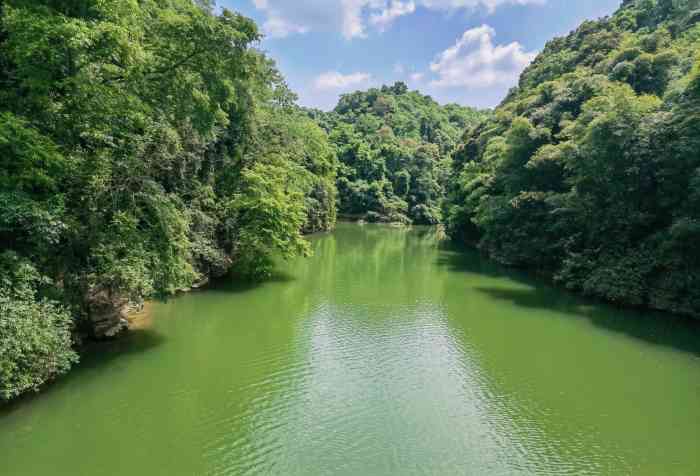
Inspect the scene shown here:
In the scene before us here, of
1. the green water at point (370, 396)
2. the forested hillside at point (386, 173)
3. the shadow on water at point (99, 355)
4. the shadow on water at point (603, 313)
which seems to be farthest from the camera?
the forested hillside at point (386, 173)

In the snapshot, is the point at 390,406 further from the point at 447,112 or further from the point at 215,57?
the point at 447,112

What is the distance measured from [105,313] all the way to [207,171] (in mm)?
8921

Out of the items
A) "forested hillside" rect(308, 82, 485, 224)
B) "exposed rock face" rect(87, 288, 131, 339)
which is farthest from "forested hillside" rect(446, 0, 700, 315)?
"forested hillside" rect(308, 82, 485, 224)

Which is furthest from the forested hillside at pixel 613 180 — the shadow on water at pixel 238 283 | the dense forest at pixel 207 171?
the shadow on water at pixel 238 283

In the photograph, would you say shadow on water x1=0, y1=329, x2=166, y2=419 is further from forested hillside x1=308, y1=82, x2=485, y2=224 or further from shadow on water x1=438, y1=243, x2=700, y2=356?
forested hillside x1=308, y1=82, x2=485, y2=224

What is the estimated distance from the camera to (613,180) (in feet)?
69.7

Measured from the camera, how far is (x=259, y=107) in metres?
25.2

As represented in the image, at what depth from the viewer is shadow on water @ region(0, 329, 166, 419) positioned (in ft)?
32.3

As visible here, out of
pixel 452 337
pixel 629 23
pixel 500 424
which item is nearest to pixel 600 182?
pixel 452 337

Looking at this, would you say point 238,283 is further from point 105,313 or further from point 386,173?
point 386,173

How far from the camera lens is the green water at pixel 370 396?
28.4 feet

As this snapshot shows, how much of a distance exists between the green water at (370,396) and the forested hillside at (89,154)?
1535mm

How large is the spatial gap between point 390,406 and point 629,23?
2001 inches

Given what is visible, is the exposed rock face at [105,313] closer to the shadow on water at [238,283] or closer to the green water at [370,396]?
the green water at [370,396]
